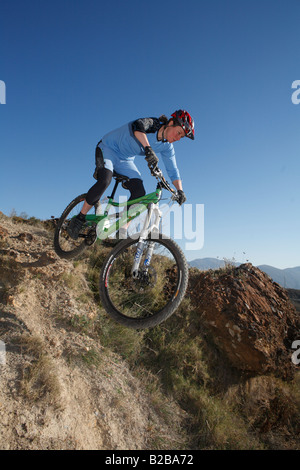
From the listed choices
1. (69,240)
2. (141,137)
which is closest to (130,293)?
(69,240)

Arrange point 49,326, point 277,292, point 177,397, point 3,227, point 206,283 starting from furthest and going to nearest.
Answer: point 277,292 < point 206,283 < point 3,227 < point 177,397 < point 49,326

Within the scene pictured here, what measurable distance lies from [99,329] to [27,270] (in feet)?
5.68

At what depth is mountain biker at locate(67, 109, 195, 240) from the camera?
13.6 feet

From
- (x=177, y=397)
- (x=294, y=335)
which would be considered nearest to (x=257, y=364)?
(x=294, y=335)

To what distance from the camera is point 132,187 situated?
14.7ft

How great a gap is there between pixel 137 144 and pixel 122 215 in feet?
4.24

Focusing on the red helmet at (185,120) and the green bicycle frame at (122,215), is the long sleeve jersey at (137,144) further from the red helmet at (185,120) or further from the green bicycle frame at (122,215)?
the green bicycle frame at (122,215)

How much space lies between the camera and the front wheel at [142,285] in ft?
11.8

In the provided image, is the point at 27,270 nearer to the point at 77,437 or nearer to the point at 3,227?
the point at 3,227

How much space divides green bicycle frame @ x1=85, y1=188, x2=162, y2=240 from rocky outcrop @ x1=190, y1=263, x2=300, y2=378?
3.59m

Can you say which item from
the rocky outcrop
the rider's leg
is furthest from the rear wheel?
the rocky outcrop

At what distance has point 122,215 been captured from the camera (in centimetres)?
423

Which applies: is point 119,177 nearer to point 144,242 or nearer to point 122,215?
point 122,215

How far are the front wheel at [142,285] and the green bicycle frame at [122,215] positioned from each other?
1.32 feet
